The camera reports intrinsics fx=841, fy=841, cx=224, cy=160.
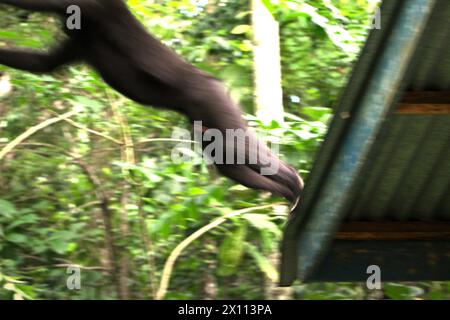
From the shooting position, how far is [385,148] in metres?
3.62

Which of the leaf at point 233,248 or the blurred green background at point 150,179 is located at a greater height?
the blurred green background at point 150,179

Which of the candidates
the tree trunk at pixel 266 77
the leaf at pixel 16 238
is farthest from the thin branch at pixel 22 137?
the tree trunk at pixel 266 77

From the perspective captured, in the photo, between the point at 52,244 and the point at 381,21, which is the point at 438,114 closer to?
the point at 381,21

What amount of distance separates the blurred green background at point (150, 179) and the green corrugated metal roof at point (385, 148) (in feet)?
4.20

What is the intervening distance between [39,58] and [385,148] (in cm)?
252

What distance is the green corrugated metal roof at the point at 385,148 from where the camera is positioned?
9.93 feet

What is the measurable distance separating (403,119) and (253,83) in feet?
9.00

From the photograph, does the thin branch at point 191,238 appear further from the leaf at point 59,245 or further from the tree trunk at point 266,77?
the tree trunk at point 266,77

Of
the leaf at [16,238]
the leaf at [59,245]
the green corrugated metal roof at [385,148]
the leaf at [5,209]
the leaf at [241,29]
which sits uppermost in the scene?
the leaf at [241,29]

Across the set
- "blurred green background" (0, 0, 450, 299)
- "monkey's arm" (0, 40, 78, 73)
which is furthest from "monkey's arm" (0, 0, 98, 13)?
"blurred green background" (0, 0, 450, 299)

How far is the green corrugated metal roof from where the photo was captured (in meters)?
3.03

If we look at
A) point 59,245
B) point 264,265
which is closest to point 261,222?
point 264,265

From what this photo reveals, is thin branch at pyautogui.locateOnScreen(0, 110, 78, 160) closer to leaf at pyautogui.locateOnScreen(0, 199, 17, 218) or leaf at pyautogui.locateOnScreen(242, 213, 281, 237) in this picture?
leaf at pyautogui.locateOnScreen(0, 199, 17, 218)

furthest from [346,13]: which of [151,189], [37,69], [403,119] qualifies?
[403,119]
